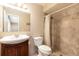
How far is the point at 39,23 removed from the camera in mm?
1544

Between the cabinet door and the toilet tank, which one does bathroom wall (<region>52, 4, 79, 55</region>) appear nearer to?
the toilet tank

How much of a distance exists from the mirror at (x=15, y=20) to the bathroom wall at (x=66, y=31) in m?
0.46

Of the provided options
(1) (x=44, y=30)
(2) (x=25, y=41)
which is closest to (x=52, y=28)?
(1) (x=44, y=30)

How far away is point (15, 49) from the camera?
1.52 metres

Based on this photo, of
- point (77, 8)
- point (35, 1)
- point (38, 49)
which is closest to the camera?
point (35, 1)

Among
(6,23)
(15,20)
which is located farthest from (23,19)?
(6,23)

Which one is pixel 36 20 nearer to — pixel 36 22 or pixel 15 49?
pixel 36 22

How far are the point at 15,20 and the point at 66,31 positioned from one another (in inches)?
35.0

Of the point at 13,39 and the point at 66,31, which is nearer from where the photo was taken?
the point at 13,39

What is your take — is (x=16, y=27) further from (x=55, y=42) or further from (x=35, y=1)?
(x=55, y=42)

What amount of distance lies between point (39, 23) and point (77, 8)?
0.65 meters

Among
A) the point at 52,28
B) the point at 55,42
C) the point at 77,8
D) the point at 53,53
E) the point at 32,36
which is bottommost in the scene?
the point at 53,53

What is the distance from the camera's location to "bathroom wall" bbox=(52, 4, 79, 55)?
1.51m

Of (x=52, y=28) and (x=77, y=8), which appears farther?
(x=52, y=28)
